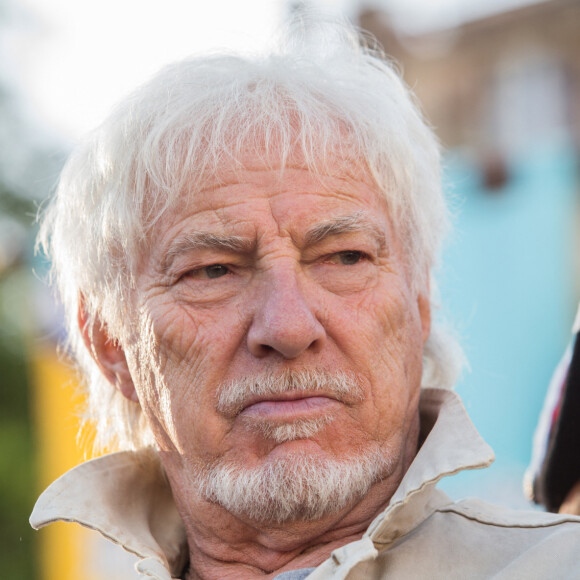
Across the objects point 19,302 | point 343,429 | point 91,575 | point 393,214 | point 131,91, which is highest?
point 131,91

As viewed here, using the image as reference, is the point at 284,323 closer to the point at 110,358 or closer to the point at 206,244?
the point at 206,244

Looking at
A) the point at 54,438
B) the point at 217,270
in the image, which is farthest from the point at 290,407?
the point at 54,438

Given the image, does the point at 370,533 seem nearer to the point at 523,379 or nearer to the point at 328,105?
the point at 328,105

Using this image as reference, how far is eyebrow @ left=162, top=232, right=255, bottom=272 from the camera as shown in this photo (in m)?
2.08

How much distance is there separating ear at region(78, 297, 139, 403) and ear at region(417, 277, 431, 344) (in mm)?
941

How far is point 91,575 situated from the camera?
532cm

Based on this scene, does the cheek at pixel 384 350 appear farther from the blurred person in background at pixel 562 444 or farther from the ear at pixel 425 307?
the blurred person in background at pixel 562 444

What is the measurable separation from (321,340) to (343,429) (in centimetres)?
24

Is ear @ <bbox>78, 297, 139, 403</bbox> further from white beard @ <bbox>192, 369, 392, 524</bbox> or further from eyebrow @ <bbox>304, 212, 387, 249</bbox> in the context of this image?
eyebrow @ <bbox>304, 212, 387, 249</bbox>

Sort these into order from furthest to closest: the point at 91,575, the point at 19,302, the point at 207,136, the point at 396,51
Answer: the point at 396,51 < the point at 19,302 < the point at 91,575 < the point at 207,136

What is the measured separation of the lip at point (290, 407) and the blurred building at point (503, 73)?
16.2 metres

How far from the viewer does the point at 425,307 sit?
2441 millimetres

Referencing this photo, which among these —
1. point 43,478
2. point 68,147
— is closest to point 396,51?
point 43,478

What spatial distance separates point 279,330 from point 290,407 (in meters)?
0.21
